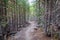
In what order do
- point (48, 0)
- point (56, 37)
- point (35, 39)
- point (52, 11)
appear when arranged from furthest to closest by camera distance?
point (48, 0)
point (52, 11)
point (35, 39)
point (56, 37)

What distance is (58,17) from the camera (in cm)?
1059

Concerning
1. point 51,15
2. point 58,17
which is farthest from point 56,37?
point 51,15

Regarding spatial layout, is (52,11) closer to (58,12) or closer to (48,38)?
(58,12)

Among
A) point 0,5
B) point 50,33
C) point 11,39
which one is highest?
point 0,5

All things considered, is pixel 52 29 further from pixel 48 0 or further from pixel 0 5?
pixel 0 5

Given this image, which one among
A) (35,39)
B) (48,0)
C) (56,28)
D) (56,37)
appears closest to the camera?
(56,37)

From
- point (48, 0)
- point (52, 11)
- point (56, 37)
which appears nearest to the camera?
point (56, 37)

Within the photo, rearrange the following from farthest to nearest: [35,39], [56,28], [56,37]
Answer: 1. [35,39]
2. [56,28]
3. [56,37]

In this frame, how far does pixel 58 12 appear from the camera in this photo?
10.6 meters

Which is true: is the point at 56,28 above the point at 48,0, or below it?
below

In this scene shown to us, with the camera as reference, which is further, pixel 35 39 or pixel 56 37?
pixel 35 39

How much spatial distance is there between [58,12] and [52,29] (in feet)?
5.19

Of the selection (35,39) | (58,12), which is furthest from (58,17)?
(35,39)

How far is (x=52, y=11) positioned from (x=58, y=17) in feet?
5.30
